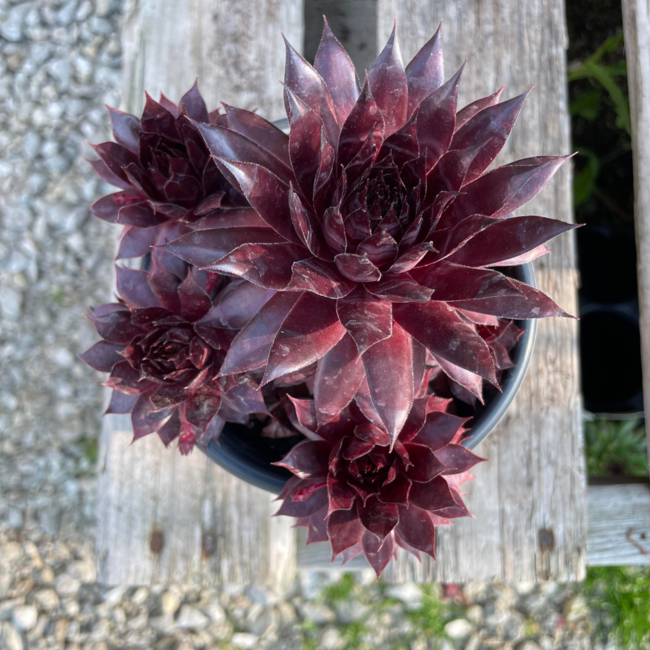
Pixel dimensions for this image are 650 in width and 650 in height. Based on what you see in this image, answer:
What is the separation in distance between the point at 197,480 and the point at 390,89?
0.82m

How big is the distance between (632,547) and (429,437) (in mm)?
716

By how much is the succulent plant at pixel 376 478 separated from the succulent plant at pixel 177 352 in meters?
0.11

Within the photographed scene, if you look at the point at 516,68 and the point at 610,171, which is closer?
the point at 516,68

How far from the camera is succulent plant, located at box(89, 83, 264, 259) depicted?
0.75 metres

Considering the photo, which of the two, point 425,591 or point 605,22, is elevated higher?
point 605,22

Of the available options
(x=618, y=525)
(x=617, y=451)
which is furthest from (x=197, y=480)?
(x=617, y=451)

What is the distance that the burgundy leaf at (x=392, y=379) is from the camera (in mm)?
605

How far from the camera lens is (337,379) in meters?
0.67

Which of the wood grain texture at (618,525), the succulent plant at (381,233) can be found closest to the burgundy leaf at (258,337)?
the succulent plant at (381,233)

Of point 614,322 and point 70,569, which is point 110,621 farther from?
point 614,322

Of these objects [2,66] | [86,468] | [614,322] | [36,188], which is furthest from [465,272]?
[2,66]

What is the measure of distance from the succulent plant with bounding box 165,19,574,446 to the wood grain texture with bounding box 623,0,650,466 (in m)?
0.64

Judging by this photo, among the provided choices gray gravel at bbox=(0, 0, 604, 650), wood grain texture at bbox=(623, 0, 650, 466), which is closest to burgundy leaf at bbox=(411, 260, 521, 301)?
wood grain texture at bbox=(623, 0, 650, 466)

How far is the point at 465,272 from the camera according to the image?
0.59 metres
